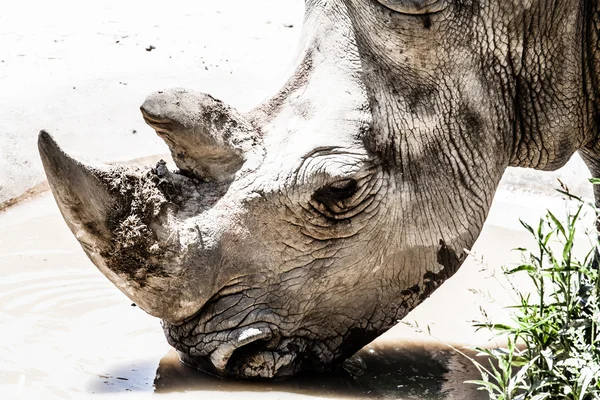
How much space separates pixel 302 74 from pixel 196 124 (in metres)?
0.49

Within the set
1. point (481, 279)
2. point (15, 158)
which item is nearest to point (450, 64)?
point (481, 279)

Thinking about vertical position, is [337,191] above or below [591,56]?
below

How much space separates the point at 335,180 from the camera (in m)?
4.68

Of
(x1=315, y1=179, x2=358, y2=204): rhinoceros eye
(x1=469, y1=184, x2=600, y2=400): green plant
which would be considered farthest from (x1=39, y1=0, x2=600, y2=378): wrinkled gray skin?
(x1=469, y1=184, x2=600, y2=400): green plant

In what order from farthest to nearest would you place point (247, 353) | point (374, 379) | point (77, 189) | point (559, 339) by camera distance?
1. point (374, 379)
2. point (247, 353)
3. point (77, 189)
4. point (559, 339)

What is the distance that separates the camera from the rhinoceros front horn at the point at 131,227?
14.4 ft

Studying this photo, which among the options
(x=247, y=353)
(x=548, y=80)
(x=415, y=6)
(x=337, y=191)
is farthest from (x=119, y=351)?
(x=548, y=80)

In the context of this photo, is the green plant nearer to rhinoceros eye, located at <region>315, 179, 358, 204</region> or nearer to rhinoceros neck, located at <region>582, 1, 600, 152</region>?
rhinoceros eye, located at <region>315, 179, 358, 204</region>

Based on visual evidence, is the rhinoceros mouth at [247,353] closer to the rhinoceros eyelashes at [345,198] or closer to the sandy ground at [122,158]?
the sandy ground at [122,158]

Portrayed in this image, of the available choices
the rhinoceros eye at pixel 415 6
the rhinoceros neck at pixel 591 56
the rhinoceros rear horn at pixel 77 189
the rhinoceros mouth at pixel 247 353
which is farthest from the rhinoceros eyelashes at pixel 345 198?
the rhinoceros neck at pixel 591 56

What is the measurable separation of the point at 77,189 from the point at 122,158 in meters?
3.84

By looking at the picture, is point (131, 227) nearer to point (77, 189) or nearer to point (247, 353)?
point (77, 189)

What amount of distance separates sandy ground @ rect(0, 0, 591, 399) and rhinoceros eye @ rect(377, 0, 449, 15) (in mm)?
533

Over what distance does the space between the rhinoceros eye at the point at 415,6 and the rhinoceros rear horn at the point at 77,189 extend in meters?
1.31
